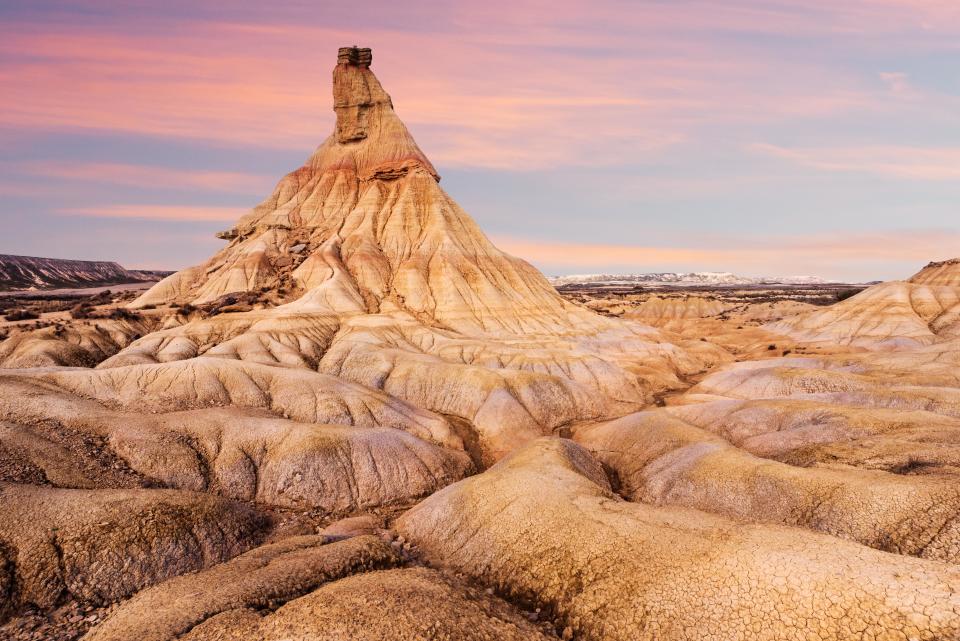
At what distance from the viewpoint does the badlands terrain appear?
48.9 ft

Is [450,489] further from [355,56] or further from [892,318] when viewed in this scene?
[355,56]

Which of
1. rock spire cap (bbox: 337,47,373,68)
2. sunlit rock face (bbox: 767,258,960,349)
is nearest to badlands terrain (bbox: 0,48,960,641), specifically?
sunlit rock face (bbox: 767,258,960,349)

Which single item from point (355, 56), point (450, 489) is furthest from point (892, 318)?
point (355, 56)

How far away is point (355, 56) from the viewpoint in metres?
112

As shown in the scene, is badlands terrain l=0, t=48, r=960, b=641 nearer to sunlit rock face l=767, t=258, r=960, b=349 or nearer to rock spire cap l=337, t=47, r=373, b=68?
sunlit rock face l=767, t=258, r=960, b=349

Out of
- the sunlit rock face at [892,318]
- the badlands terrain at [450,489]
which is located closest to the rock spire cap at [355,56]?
the badlands terrain at [450,489]

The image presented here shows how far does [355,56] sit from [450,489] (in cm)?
11134

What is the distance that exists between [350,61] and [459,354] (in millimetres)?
81816

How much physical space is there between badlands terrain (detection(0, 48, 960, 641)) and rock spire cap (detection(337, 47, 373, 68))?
217ft

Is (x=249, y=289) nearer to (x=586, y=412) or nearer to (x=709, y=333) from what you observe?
(x=586, y=412)

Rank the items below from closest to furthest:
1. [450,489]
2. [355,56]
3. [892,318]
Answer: [450,489]
[892,318]
[355,56]

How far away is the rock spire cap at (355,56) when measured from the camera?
111 m

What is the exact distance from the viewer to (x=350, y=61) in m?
111

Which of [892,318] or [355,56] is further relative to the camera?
[355,56]
